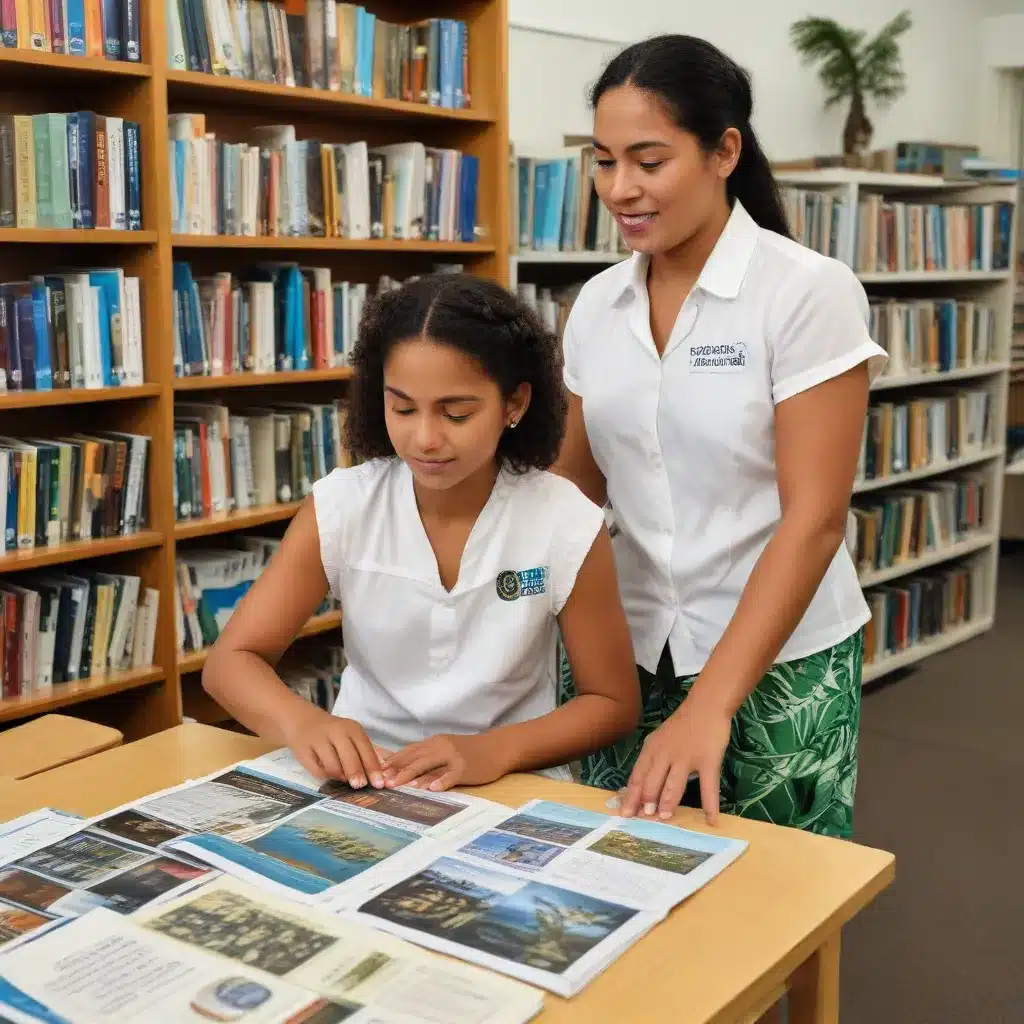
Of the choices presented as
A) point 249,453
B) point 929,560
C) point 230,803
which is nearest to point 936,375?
point 929,560

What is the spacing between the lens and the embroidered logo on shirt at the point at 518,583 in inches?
57.7

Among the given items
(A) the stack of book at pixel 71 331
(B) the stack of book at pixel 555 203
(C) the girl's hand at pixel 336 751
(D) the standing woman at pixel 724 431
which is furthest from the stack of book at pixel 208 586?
(C) the girl's hand at pixel 336 751

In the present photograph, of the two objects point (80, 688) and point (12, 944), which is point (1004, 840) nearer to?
point (80, 688)

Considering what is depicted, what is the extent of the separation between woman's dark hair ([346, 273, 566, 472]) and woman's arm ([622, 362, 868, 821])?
28 centimetres

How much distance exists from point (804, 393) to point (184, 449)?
5.63ft

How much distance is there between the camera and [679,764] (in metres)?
1.22

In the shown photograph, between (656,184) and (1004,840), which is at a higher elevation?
(656,184)

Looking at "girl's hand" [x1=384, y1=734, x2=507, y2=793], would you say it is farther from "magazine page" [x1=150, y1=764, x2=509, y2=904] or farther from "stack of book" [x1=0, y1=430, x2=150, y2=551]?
"stack of book" [x1=0, y1=430, x2=150, y2=551]

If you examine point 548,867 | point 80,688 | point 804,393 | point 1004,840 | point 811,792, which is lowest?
point 1004,840

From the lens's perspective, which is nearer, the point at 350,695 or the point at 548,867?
the point at 548,867

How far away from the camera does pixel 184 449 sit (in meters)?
2.78

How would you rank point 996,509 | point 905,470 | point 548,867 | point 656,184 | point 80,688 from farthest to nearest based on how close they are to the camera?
point 996,509
point 905,470
point 80,688
point 656,184
point 548,867

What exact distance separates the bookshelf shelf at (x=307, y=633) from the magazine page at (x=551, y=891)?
1569mm

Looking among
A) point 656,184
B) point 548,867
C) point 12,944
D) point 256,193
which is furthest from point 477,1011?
point 256,193
